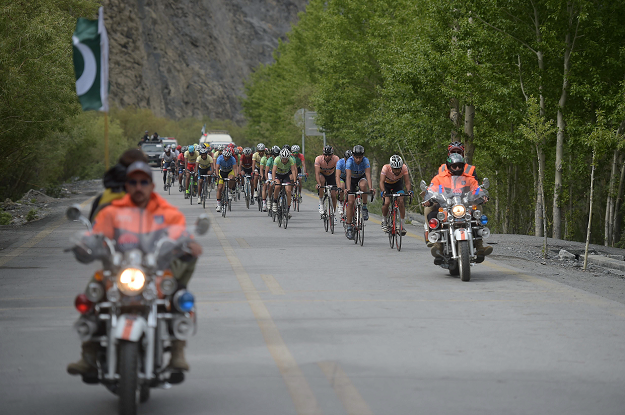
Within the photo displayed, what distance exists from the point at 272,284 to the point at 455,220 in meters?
2.65

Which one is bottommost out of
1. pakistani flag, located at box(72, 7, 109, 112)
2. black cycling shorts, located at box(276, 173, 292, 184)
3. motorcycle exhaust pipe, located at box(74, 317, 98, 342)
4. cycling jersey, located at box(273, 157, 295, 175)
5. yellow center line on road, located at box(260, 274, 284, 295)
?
yellow center line on road, located at box(260, 274, 284, 295)

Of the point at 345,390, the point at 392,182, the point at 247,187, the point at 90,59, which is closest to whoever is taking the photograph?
the point at 345,390

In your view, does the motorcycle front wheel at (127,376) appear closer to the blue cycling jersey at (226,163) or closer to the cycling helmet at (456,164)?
the cycling helmet at (456,164)

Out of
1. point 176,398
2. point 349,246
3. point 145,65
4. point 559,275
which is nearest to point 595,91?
point 349,246

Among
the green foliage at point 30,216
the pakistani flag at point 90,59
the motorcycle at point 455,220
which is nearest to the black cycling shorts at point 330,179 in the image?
the motorcycle at point 455,220

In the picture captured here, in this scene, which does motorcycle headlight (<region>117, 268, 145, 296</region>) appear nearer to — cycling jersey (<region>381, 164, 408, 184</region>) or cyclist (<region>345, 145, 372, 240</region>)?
cycling jersey (<region>381, 164, 408, 184</region>)

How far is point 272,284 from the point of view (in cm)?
1262

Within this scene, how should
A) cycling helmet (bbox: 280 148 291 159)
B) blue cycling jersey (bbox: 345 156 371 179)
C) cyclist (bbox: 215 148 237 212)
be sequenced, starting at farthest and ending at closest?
cyclist (bbox: 215 148 237 212), cycling helmet (bbox: 280 148 291 159), blue cycling jersey (bbox: 345 156 371 179)

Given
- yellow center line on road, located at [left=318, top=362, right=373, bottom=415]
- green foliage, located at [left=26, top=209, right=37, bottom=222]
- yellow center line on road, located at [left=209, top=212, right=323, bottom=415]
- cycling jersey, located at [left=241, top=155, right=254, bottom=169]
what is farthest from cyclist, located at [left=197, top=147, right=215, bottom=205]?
yellow center line on road, located at [left=318, top=362, right=373, bottom=415]

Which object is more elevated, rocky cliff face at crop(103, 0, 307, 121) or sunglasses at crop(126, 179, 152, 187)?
rocky cliff face at crop(103, 0, 307, 121)

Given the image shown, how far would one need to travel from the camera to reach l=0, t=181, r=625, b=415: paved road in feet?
21.3

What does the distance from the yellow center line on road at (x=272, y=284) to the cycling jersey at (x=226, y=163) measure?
46.9 feet

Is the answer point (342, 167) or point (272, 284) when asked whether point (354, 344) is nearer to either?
point (272, 284)

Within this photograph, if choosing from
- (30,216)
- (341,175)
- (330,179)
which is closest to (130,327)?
(341,175)
